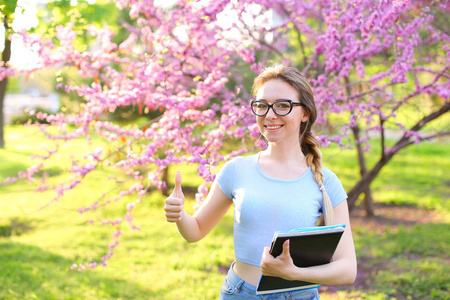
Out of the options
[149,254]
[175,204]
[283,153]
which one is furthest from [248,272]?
[149,254]

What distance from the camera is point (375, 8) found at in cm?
367

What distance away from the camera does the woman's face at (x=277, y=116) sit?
6.64 ft

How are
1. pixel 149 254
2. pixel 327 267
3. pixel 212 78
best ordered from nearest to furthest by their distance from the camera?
pixel 327 267 → pixel 212 78 → pixel 149 254

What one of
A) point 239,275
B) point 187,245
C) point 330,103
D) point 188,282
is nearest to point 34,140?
point 187,245

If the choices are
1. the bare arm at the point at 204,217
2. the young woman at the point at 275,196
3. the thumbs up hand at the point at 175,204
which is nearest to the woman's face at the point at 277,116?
the young woman at the point at 275,196

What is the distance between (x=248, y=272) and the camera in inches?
79.3

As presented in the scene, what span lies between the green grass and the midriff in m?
2.09

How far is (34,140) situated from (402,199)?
1684 cm

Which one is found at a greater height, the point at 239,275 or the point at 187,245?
the point at 239,275

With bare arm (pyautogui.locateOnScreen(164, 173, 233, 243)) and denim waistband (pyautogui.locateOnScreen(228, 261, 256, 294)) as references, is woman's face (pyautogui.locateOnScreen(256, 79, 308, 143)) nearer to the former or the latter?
bare arm (pyautogui.locateOnScreen(164, 173, 233, 243))

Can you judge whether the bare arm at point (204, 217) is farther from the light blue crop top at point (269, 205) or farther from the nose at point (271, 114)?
the nose at point (271, 114)

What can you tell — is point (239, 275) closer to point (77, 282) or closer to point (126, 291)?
point (126, 291)

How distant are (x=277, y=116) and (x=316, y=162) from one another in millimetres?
296

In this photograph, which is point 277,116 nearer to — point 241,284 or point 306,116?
point 306,116
